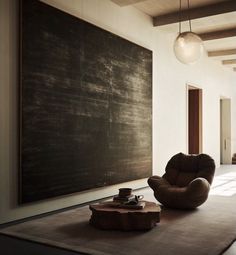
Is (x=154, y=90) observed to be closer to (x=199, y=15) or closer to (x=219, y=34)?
(x=199, y=15)

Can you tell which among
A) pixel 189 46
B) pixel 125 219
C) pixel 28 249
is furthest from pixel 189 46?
pixel 28 249

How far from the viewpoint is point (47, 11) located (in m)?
4.64

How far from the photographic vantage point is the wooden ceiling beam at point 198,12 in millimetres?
6324

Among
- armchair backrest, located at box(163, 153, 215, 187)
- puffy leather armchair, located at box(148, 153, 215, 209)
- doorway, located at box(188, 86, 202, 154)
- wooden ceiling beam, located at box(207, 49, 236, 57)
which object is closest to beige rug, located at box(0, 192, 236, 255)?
puffy leather armchair, located at box(148, 153, 215, 209)

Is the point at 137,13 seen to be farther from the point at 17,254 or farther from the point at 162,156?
the point at 17,254

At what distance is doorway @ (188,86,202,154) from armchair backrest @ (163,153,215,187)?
4.51 metres

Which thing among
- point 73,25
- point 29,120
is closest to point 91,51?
point 73,25

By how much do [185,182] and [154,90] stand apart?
2.68 m

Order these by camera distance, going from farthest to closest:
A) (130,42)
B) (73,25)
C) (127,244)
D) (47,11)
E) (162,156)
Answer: (162,156) → (130,42) → (73,25) → (47,11) → (127,244)

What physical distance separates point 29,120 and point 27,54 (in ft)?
2.66

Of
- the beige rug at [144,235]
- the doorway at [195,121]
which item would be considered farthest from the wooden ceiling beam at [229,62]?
the beige rug at [144,235]

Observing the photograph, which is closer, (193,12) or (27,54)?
(27,54)

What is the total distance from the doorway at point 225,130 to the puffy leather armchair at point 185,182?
25.1 ft

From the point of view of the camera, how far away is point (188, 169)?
17.7 ft
